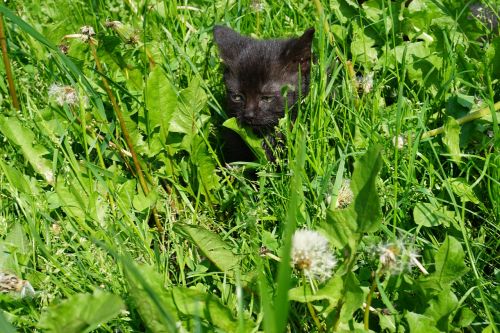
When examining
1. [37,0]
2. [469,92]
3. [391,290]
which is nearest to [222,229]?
[391,290]

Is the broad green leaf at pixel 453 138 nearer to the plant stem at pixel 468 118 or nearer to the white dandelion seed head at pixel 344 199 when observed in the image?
the plant stem at pixel 468 118

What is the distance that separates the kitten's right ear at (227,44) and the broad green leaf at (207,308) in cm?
168

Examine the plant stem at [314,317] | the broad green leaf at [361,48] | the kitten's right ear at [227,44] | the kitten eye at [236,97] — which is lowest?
the plant stem at [314,317]

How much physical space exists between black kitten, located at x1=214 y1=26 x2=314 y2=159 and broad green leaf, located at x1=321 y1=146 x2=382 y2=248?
1.41 m

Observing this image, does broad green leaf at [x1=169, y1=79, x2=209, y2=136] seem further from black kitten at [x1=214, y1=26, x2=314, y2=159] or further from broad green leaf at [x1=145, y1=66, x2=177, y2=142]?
black kitten at [x1=214, y1=26, x2=314, y2=159]

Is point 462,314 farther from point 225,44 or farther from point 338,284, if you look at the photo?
point 225,44

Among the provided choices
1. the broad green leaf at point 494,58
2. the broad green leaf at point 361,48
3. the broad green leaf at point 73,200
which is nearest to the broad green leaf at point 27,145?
the broad green leaf at point 73,200

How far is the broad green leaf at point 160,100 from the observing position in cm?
254

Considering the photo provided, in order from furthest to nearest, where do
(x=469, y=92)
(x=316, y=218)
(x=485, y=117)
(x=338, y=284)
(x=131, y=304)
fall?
(x=469, y=92)
(x=485, y=117)
(x=316, y=218)
(x=131, y=304)
(x=338, y=284)

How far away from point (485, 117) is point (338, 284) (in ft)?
3.77

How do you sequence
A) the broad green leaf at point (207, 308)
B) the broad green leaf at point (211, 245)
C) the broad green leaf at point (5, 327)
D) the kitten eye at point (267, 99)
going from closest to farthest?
the broad green leaf at point (5, 327) < the broad green leaf at point (207, 308) < the broad green leaf at point (211, 245) < the kitten eye at point (267, 99)

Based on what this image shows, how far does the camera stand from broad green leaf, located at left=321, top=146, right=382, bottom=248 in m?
1.48

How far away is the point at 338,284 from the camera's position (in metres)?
1.65

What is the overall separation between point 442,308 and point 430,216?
459 millimetres
